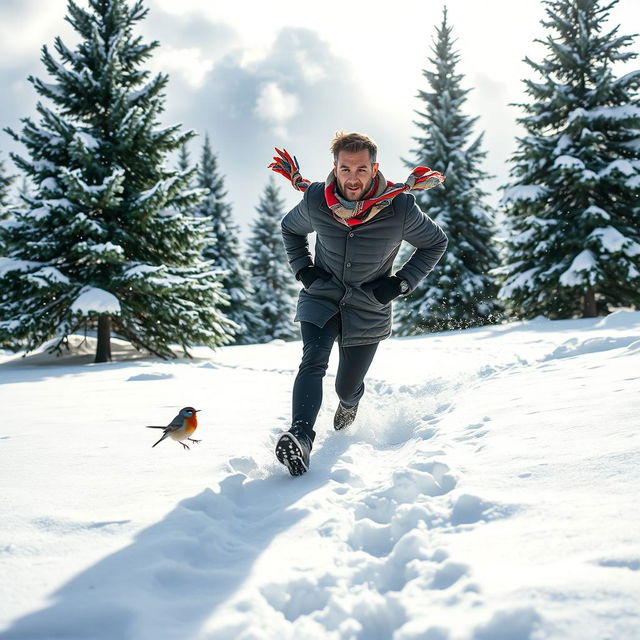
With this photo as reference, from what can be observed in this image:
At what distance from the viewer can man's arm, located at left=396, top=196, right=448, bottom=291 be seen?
9.96 ft

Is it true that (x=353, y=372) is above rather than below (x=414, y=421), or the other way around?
above

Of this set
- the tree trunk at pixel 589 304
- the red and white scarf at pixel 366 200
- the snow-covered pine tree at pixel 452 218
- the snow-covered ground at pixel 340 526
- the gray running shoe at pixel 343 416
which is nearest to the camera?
the snow-covered ground at pixel 340 526

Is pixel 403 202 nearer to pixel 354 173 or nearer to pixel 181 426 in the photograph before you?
pixel 354 173

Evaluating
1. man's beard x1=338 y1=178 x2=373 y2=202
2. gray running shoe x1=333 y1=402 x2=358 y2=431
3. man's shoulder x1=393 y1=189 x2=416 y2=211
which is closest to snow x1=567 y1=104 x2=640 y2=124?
man's shoulder x1=393 y1=189 x2=416 y2=211

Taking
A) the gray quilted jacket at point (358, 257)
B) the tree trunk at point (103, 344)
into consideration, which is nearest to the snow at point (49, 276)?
the tree trunk at point (103, 344)

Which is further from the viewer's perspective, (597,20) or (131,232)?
(597,20)

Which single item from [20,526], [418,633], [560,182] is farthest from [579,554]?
[560,182]

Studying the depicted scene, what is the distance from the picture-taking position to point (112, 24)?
10805 millimetres

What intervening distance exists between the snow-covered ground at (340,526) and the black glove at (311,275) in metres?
1.14

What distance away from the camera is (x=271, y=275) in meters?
25.6

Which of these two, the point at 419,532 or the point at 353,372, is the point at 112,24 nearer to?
the point at 353,372

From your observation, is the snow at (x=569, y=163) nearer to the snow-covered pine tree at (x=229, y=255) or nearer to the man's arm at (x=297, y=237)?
the man's arm at (x=297, y=237)

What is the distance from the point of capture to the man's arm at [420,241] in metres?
3.04

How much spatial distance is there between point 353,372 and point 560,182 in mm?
13239
